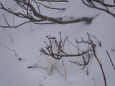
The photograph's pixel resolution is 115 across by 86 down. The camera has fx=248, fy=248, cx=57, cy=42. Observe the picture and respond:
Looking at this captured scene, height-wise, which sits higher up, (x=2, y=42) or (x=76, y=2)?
(x=76, y=2)

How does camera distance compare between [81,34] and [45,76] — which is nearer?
[45,76]

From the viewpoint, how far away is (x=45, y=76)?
2.12 meters

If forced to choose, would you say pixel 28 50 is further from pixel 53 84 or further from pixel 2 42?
pixel 53 84

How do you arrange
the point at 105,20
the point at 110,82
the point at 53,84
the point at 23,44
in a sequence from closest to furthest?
the point at 110,82 < the point at 53,84 < the point at 105,20 < the point at 23,44

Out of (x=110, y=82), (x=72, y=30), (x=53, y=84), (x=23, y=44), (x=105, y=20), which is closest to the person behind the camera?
(x=110, y=82)

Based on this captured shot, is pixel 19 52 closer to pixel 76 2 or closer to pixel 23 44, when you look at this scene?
pixel 23 44

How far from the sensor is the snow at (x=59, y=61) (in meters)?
1.99

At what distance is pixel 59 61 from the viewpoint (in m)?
2.21

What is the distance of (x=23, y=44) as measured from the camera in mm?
2568

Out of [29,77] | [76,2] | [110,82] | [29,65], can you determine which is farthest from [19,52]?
[110,82]

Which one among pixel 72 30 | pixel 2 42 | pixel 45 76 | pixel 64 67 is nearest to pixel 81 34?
pixel 72 30

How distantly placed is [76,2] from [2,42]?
2.95ft

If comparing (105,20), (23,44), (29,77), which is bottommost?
(29,77)

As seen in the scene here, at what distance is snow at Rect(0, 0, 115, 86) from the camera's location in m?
1.99
